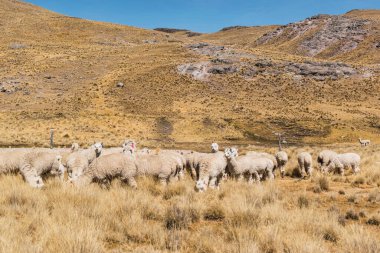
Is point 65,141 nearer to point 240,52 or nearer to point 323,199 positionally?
point 323,199

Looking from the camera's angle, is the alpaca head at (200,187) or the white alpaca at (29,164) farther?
the white alpaca at (29,164)

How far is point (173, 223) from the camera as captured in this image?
330 inches

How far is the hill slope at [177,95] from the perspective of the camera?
4831 cm

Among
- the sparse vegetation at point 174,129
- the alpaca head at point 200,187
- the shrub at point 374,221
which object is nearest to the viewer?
the sparse vegetation at point 174,129

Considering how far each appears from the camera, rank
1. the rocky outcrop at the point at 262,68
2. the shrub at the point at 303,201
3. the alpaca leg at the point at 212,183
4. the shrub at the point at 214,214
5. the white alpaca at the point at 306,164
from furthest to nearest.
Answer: the rocky outcrop at the point at 262,68 < the white alpaca at the point at 306,164 < the alpaca leg at the point at 212,183 < the shrub at the point at 303,201 < the shrub at the point at 214,214

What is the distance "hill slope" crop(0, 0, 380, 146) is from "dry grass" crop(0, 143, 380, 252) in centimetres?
2839

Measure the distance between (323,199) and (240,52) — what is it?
77.7 metres

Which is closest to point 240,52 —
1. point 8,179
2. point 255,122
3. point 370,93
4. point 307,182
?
point 370,93

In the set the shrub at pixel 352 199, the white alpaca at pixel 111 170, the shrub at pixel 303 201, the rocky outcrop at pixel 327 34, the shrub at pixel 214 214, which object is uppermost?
the rocky outcrop at pixel 327 34

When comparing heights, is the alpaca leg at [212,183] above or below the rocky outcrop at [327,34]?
below

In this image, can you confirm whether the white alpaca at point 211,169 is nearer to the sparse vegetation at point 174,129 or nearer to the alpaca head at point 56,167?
the sparse vegetation at point 174,129

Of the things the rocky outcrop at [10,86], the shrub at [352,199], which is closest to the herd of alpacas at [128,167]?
the shrub at [352,199]

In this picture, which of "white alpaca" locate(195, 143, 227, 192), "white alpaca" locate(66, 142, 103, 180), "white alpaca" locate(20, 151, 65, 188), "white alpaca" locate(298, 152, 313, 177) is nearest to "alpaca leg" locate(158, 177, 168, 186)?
"white alpaca" locate(195, 143, 227, 192)

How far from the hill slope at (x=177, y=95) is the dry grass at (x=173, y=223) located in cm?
2839
